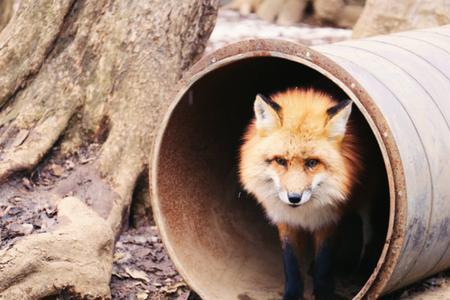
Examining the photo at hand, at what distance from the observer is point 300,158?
13.4ft

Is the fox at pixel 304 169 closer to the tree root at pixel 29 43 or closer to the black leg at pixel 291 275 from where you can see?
the black leg at pixel 291 275

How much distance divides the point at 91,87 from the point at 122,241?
1.16 m

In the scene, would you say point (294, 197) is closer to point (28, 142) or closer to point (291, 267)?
point (291, 267)

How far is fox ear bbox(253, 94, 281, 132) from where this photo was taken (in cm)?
421

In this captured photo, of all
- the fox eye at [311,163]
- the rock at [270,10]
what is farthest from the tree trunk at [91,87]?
the rock at [270,10]

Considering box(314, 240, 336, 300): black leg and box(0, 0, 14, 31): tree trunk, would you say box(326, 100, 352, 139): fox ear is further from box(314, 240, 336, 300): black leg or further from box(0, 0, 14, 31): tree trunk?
box(0, 0, 14, 31): tree trunk

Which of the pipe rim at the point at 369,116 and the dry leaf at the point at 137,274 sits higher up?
the pipe rim at the point at 369,116

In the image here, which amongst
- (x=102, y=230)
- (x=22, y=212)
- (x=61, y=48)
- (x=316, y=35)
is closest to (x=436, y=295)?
(x=102, y=230)

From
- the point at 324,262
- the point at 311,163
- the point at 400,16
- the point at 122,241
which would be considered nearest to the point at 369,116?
the point at 311,163

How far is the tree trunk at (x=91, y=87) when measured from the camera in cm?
536

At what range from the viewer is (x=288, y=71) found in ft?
19.0

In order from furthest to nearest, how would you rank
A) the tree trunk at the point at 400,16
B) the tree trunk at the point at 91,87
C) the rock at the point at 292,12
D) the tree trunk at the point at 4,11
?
the rock at the point at 292,12 < the tree trunk at the point at 4,11 < the tree trunk at the point at 400,16 < the tree trunk at the point at 91,87

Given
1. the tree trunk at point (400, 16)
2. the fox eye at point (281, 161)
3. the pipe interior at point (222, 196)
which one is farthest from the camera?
the tree trunk at point (400, 16)

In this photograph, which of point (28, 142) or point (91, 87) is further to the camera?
point (91, 87)
